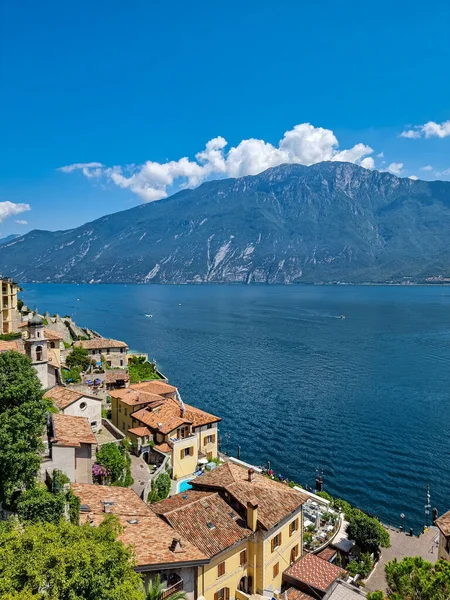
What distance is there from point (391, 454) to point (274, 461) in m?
14.8

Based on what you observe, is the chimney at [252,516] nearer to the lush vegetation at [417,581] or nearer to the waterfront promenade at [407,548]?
the lush vegetation at [417,581]

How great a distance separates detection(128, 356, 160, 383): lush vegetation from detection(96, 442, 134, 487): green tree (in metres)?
36.8

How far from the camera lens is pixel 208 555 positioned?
21.3 metres

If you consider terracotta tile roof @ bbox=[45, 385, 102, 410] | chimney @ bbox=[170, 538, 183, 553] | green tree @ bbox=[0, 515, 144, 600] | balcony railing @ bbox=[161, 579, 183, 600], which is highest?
green tree @ bbox=[0, 515, 144, 600]

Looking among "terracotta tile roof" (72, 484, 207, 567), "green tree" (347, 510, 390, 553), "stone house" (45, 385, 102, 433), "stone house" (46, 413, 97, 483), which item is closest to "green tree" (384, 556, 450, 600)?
"terracotta tile roof" (72, 484, 207, 567)

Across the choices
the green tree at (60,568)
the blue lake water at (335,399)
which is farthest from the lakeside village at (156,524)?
the blue lake water at (335,399)

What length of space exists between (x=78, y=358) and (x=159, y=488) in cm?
3454

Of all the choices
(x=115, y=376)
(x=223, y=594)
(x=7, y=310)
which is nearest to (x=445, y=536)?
(x=223, y=594)

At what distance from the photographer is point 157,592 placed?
674 inches

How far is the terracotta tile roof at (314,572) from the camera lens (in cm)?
2550

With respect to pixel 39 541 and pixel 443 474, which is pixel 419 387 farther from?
pixel 39 541

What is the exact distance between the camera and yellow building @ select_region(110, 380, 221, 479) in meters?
39.8

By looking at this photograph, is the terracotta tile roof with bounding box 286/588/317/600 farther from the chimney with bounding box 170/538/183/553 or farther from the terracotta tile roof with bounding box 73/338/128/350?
the terracotta tile roof with bounding box 73/338/128/350

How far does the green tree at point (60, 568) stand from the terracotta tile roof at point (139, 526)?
4.82 meters
